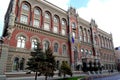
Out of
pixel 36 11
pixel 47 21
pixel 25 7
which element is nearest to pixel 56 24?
pixel 47 21

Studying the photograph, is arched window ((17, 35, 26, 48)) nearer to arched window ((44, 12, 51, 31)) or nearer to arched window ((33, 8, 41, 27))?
arched window ((33, 8, 41, 27))

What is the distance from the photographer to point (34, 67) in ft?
59.5

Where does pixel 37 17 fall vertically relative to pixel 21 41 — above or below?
above

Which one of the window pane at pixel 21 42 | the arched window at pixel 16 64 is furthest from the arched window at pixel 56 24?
the arched window at pixel 16 64

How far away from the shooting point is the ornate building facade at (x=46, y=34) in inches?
903

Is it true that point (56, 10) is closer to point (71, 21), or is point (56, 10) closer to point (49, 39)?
point (71, 21)

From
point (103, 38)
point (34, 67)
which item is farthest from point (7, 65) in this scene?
point (103, 38)

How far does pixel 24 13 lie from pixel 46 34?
7.31 meters

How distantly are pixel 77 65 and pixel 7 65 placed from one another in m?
20.2

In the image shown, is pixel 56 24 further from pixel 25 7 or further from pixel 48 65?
pixel 48 65

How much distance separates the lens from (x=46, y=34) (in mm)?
29344

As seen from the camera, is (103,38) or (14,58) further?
(103,38)

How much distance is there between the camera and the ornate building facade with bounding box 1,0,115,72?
75.3 feet

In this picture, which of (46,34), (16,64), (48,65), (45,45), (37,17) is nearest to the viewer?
(48,65)
